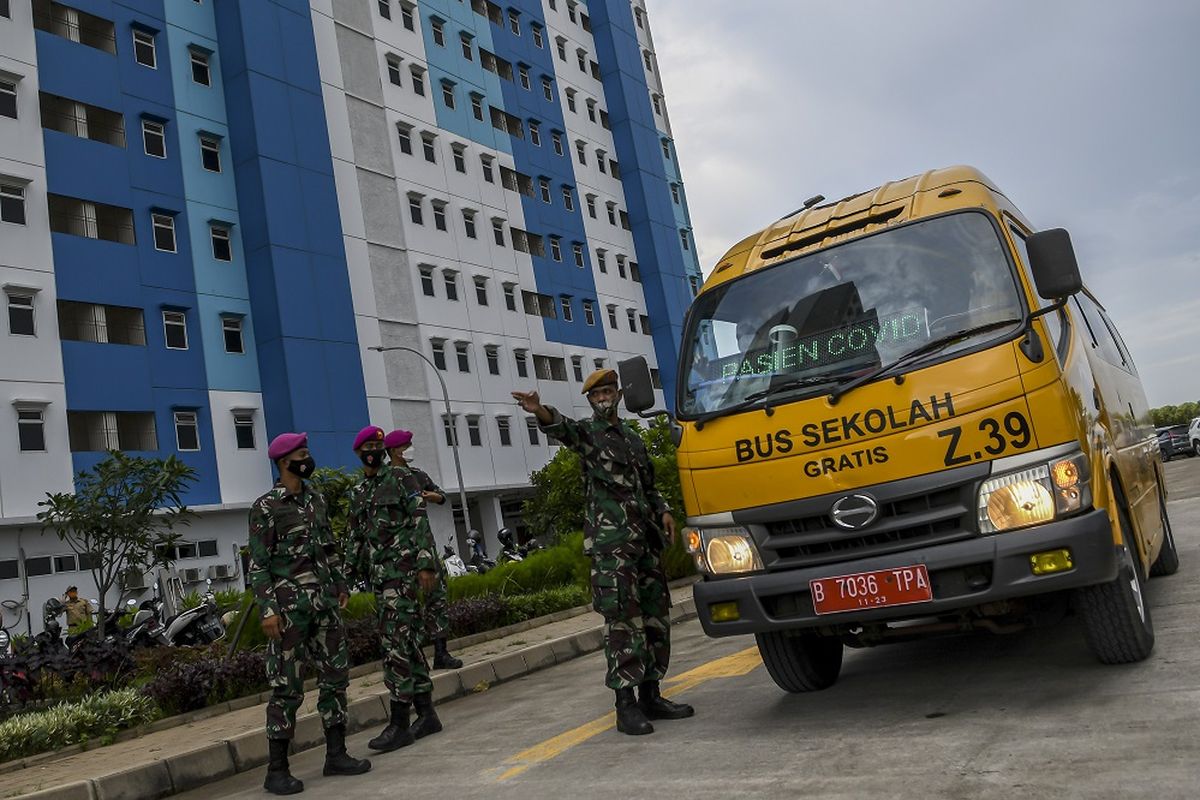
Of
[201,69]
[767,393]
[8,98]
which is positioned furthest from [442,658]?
[201,69]

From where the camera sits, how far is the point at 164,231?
3120 cm

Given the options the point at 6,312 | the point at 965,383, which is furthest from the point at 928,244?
the point at 6,312

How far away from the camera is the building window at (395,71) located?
41.5m

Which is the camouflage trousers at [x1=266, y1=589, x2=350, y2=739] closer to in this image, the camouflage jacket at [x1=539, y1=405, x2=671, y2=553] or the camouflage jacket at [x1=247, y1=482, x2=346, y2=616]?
the camouflage jacket at [x1=247, y1=482, x2=346, y2=616]

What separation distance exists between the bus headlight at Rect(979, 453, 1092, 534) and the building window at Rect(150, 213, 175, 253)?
29943mm

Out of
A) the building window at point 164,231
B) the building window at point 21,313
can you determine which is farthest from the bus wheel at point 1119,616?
the building window at point 164,231

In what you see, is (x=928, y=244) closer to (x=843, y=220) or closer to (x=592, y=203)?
(x=843, y=220)

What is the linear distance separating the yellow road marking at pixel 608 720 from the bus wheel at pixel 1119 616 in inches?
103

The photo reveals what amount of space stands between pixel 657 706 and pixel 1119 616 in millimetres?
2452

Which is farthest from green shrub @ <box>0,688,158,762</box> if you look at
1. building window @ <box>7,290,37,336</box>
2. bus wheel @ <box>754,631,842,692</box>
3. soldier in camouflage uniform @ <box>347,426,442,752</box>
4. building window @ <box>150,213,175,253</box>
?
building window @ <box>150,213,175,253</box>

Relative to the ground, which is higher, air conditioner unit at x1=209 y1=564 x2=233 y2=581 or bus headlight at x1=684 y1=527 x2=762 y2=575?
air conditioner unit at x1=209 y1=564 x2=233 y2=581

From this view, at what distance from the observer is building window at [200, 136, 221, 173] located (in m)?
33.2

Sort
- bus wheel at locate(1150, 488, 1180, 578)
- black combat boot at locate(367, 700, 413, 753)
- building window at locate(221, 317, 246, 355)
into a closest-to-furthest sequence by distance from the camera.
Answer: black combat boot at locate(367, 700, 413, 753), bus wheel at locate(1150, 488, 1180, 578), building window at locate(221, 317, 246, 355)

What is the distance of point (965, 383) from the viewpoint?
483 centimetres
